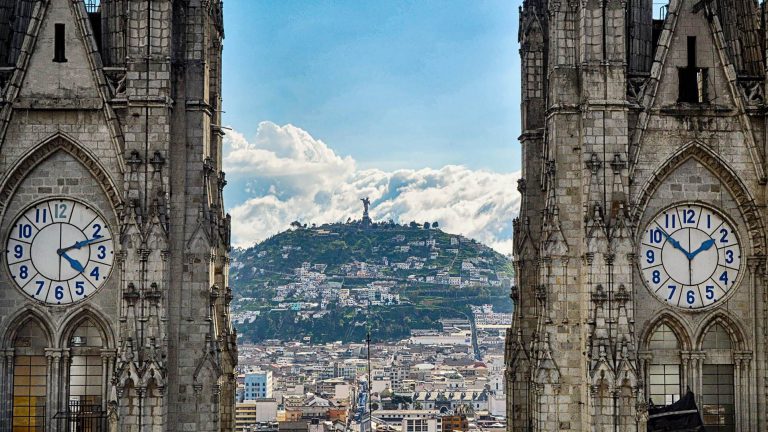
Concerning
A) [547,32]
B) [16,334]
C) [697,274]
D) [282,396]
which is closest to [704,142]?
[697,274]

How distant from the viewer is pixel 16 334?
130 feet

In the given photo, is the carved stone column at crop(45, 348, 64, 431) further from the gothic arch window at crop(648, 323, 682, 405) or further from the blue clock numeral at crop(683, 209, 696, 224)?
the blue clock numeral at crop(683, 209, 696, 224)

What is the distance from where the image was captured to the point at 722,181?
134ft

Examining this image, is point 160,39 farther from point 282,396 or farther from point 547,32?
point 282,396

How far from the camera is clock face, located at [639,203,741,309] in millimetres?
40625

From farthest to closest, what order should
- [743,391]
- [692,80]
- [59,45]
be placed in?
[692,80] → [743,391] → [59,45]

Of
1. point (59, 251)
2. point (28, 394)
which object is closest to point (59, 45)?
point (59, 251)

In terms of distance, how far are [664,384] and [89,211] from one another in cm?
2015

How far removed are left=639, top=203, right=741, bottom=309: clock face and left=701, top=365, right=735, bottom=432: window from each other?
2.40 metres

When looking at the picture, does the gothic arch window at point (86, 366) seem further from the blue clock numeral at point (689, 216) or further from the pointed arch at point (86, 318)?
the blue clock numeral at point (689, 216)

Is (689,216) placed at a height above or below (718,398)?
above

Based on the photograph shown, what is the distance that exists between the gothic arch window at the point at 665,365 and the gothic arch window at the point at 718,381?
2.91 feet

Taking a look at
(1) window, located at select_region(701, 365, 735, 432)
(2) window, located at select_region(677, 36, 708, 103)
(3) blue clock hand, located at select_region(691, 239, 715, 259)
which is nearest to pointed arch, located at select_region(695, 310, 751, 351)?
(1) window, located at select_region(701, 365, 735, 432)

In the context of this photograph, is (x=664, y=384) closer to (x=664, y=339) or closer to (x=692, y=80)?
(x=664, y=339)
